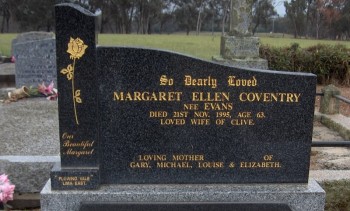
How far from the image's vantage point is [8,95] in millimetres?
7352

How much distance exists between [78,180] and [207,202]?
0.87 m

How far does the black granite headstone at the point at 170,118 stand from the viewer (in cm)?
283

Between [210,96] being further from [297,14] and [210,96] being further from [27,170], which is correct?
[297,14]

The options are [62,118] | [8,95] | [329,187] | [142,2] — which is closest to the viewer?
[62,118]

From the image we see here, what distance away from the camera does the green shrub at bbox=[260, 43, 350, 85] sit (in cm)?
1157

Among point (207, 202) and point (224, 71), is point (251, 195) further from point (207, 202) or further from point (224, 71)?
point (224, 71)

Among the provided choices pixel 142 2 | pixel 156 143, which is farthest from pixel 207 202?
pixel 142 2

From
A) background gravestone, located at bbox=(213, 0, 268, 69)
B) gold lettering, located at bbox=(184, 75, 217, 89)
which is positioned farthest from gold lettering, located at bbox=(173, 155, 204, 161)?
background gravestone, located at bbox=(213, 0, 268, 69)

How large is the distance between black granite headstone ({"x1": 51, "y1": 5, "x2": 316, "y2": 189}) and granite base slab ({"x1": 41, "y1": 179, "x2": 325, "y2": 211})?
0.20 ft

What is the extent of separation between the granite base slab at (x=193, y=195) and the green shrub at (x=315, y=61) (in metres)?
8.87

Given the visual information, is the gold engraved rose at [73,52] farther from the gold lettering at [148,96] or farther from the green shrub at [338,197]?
the green shrub at [338,197]

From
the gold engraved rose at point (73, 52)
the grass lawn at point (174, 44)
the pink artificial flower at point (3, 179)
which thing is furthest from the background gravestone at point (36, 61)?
the grass lawn at point (174, 44)

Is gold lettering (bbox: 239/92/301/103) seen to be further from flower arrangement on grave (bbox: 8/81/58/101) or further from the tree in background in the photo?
the tree in background

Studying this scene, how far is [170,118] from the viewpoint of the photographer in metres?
2.95
